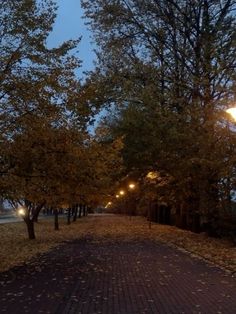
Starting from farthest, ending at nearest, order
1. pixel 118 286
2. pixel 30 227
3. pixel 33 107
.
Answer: pixel 30 227, pixel 33 107, pixel 118 286

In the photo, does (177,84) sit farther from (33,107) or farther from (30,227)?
(33,107)

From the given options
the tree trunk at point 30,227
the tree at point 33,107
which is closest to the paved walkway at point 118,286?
the tree at point 33,107

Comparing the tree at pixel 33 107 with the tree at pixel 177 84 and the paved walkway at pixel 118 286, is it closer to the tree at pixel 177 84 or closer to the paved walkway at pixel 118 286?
the paved walkway at pixel 118 286

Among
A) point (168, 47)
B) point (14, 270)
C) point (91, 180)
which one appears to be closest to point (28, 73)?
point (91, 180)

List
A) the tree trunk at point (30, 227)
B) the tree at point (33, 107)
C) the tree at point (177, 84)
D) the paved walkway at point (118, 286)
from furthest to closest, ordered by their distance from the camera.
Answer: the tree trunk at point (30, 227)
the tree at point (177, 84)
the tree at point (33, 107)
the paved walkway at point (118, 286)

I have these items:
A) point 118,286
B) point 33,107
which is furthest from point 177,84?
point 118,286

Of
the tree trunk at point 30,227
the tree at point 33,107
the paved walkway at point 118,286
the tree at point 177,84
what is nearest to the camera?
the paved walkway at point 118,286

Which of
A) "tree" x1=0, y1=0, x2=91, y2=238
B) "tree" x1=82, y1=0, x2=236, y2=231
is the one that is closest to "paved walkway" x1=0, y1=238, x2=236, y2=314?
"tree" x1=0, y1=0, x2=91, y2=238

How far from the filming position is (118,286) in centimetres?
1223

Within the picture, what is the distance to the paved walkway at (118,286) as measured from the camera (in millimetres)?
9805

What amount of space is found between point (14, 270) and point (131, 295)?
18.9ft

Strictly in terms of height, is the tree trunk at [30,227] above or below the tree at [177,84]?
below

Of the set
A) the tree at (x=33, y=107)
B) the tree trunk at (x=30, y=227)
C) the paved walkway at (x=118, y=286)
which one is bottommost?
the paved walkway at (x=118, y=286)

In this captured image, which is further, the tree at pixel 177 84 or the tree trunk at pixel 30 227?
the tree trunk at pixel 30 227
